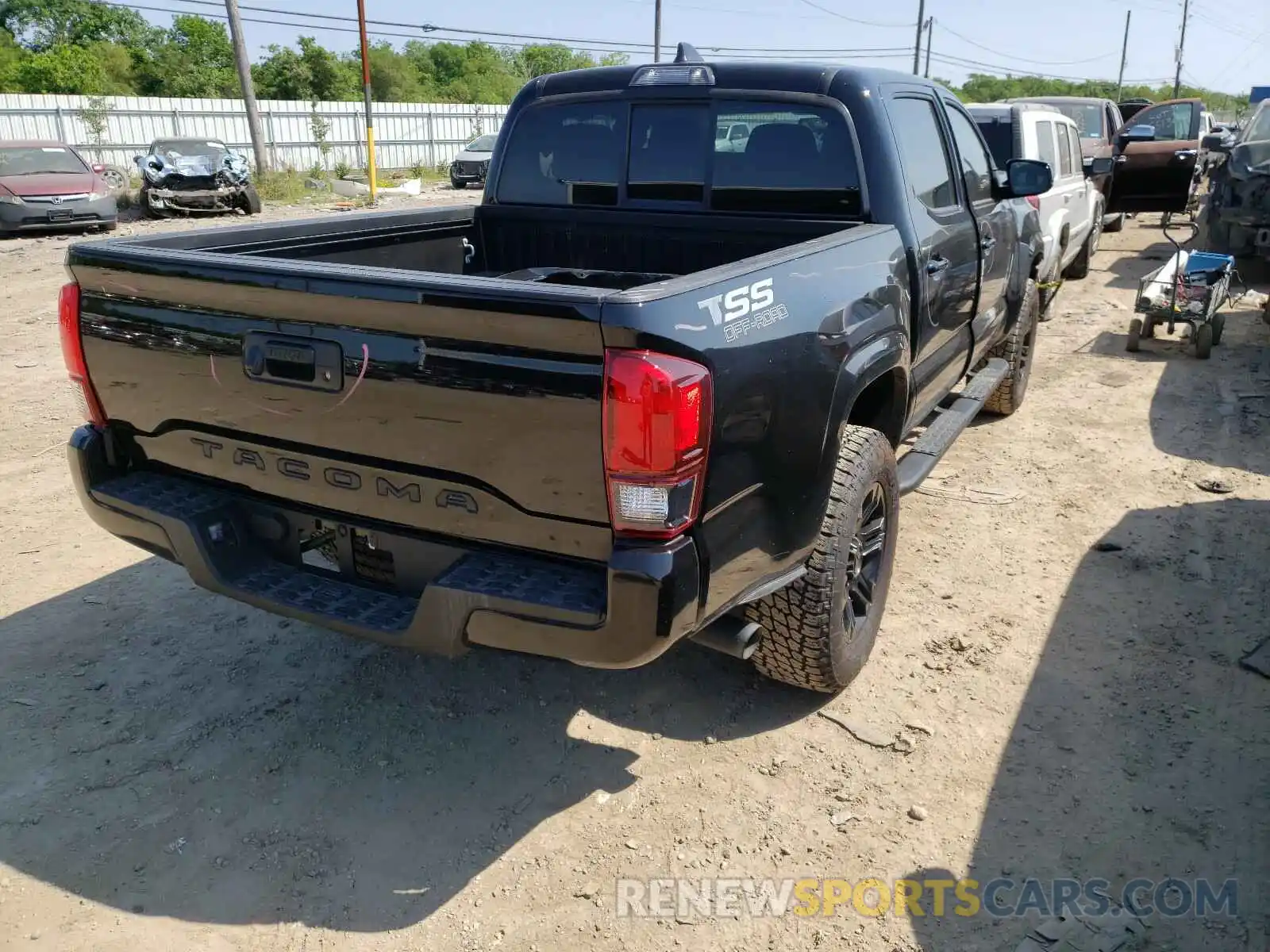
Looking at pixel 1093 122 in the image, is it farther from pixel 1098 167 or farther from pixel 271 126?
pixel 271 126

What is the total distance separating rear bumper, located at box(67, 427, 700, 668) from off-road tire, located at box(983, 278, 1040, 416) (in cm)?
Result: 435

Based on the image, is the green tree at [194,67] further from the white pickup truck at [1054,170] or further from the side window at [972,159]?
the side window at [972,159]

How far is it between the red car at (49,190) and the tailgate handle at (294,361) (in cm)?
1519

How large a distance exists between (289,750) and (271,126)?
3072 cm

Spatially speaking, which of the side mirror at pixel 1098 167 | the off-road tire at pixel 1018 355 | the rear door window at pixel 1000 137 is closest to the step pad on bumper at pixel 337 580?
the off-road tire at pixel 1018 355

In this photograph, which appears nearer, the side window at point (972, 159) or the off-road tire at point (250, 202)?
the side window at point (972, 159)

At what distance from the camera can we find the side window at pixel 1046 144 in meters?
8.56

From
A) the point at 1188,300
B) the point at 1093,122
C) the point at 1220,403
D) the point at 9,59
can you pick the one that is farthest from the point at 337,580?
the point at 9,59

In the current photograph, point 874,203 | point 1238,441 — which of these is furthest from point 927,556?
point 1238,441

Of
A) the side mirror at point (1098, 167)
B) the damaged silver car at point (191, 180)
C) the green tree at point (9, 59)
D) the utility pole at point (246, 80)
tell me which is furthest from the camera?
the green tree at point (9, 59)

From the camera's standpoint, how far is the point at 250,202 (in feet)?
60.8

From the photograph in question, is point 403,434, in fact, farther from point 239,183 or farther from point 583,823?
point 239,183

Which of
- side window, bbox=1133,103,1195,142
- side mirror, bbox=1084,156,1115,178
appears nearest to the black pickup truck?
side mirror, bbox=1084,156,1115,178

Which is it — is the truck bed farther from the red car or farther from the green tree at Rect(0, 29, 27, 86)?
the green tree at Rect(0, 29, 27, 86)
